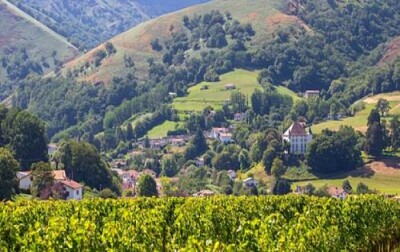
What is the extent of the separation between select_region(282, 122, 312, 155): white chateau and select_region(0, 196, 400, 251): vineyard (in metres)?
106

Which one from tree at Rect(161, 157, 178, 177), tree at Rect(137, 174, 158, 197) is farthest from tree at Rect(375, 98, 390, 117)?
tree at Rect(137, 174, 158, 197)

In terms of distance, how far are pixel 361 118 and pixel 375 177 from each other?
41259 mm

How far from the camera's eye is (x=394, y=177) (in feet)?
420

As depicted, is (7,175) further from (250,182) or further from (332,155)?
(332,155)

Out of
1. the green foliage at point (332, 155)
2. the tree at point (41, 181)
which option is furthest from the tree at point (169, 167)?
the tree at point (41, 181)

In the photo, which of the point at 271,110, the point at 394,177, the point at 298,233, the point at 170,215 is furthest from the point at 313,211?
the point at 271,110

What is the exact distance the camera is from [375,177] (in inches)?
5069

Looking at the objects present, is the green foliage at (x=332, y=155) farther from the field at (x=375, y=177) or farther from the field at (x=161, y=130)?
the field at (x=161, y=130)

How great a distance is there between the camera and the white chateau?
14750 cm

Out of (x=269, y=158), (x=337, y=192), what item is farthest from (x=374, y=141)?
(x=337, y=192)

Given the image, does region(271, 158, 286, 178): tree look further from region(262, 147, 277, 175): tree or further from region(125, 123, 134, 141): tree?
region(125, 123, 134, 141): tree

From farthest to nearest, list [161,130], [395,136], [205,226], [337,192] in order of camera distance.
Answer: [161,130] < [395,136] < [337,192] < [205,226]

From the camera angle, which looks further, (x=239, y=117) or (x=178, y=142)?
(x=239, y=117)

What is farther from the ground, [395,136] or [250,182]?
[395,136]
